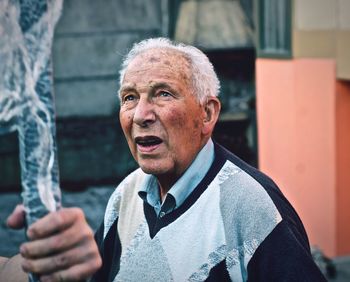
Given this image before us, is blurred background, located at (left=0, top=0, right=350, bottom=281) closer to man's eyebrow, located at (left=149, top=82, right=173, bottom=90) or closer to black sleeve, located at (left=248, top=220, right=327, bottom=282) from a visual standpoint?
man's eyebrow, located at (left=149, top=82, right=173, bottom=90)

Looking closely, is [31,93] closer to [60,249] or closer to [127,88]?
[60,249]

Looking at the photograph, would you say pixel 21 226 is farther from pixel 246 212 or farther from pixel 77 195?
pixel 77 195

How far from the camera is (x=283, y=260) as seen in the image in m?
2.22

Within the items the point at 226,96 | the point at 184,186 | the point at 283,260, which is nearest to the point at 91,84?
the point at 226,96

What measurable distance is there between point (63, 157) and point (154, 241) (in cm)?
342

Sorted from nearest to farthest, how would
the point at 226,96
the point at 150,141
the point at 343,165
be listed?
the point at 150,141 → the point at 226,96 → the point at 343,165

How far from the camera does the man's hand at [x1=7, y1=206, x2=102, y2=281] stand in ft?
4.11

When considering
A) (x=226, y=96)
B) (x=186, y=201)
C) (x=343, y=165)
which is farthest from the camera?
(x=343, y=165)

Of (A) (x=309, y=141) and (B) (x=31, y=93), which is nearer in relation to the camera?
(B) (x=31, y=93)

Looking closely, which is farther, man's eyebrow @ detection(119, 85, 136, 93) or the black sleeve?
man's eyebrow @ detection(119, 85, 136, 93)

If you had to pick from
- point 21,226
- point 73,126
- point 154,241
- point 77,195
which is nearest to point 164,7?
point 73,126

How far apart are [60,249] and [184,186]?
1.29m

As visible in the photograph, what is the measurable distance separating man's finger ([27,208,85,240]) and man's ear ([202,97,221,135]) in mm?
1479

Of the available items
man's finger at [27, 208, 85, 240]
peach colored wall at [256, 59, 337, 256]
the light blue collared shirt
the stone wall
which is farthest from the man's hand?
peach colored wall at [256, 59, 337, 256]
